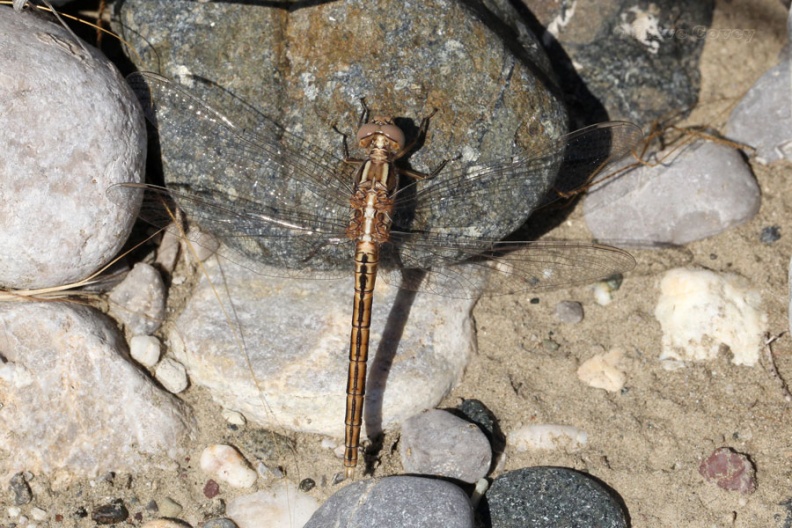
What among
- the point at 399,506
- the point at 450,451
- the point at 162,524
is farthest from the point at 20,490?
the point at 450,451

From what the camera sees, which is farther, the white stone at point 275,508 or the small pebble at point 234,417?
the small pebble at point 234,417

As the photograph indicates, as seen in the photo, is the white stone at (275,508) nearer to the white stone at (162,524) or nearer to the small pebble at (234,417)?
the white stone at (162,524)

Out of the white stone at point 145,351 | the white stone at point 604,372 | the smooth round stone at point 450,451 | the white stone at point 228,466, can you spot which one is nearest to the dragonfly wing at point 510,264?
the white stone at point 604,372

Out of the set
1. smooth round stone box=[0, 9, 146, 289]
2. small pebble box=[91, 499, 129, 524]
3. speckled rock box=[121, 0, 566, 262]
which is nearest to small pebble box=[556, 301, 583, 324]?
speckled rock box=[121, 0, 566, 262]

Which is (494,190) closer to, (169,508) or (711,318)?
(711,318)

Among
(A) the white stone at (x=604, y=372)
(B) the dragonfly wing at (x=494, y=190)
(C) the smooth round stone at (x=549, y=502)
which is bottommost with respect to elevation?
(C) the smooth round stone at (x=549, y=502)

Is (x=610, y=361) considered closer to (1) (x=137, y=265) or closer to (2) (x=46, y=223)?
(1) (x=137, y=265)

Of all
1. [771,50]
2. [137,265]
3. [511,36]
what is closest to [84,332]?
[137,265]

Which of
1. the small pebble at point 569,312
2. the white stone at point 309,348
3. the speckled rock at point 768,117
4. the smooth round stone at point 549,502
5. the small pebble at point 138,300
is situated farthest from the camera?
the speckled rock at point 768,117
